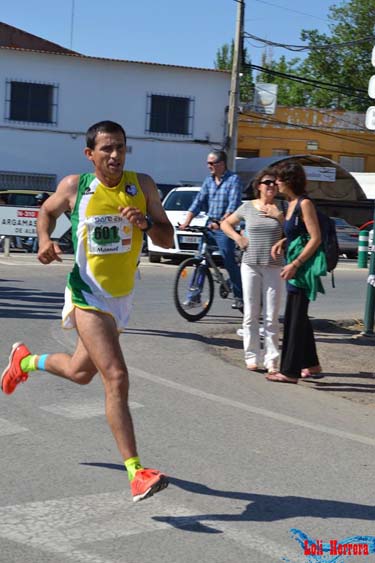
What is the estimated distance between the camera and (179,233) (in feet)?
76.4

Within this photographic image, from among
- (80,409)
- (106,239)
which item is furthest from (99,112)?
(106,239)

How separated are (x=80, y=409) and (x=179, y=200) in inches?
704

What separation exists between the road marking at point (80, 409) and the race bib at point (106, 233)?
6.48ft

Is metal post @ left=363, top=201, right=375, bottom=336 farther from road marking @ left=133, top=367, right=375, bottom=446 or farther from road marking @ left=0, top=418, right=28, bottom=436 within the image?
road marking @ left=0, top=418, right=28, bottom=436

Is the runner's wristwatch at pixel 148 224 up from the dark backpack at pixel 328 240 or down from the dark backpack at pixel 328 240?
up

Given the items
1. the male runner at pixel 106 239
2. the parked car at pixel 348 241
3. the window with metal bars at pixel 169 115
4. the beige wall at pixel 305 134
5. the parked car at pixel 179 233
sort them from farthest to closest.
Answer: the beige wall at pixel 305 134
the window with metal bars at pixel 169 115
the parked car at pixel 348 241
the parked car at pixel 179 233
the male runner at pixel 106 239

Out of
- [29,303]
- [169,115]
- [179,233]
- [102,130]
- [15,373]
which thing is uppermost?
[169,115]

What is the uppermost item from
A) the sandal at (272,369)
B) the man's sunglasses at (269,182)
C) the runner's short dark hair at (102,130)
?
the runner's short dark hair at (102,130)

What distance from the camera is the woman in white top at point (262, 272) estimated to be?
9.36m

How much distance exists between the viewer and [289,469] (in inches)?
243

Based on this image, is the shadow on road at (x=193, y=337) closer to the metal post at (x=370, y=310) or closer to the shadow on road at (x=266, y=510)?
the metal post at (x=370, y=310)

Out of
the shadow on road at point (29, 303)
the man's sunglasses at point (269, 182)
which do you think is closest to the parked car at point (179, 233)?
the shadow on road at point (29, 303)

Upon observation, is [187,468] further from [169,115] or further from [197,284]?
[169,115]

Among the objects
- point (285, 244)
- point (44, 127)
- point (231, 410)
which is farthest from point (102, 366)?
point (44, 127)
